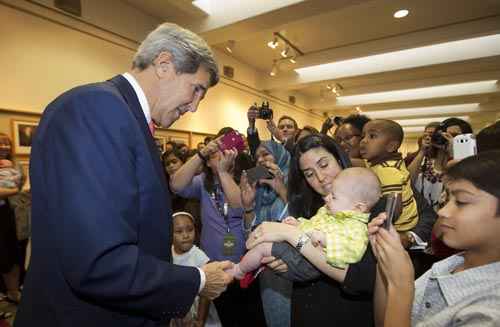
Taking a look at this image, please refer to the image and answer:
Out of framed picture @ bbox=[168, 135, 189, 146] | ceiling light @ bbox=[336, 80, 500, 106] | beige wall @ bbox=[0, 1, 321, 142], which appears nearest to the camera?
beige wall @ bbox=[0, 1, 321, 142]

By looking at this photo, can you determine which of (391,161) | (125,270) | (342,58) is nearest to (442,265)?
(125,270)

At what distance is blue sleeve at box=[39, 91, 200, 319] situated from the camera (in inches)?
28.3

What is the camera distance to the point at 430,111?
11.2 m

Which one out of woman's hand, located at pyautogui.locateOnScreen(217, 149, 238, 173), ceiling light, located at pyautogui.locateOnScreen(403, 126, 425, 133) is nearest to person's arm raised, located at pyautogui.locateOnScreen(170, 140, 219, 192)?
woman's hand, located at pyautogui.locateOnScreen(217, 149, 238, 173)

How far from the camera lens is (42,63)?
3.22 m

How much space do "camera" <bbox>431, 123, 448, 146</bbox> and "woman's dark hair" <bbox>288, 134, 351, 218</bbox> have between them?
1.69 metres

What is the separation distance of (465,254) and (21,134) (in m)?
4.11

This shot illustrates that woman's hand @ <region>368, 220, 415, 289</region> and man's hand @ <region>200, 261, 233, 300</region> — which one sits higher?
woman's hand @ <region>368, 220, 415, 289</region>

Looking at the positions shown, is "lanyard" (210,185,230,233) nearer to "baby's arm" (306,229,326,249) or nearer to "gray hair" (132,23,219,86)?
"baby's arm" (306,229,326,249)

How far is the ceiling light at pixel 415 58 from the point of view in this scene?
5055 millimetres

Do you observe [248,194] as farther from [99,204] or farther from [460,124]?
[460,124]

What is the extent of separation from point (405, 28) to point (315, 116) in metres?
6.09

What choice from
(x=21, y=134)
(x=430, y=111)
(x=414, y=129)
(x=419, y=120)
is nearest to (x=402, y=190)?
(x=21, y=134)

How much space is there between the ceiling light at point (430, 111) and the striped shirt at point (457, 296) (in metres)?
11.4
